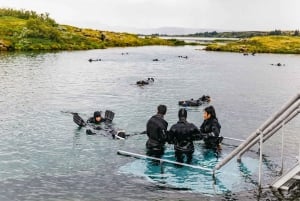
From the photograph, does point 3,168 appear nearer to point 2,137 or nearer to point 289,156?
point 2,137

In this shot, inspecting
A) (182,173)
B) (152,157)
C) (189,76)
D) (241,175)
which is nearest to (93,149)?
(152,157)

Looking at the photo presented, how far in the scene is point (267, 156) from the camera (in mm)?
29781

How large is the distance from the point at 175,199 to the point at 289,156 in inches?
439

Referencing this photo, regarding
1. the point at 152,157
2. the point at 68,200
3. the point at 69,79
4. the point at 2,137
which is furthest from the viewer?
the point at 69,79

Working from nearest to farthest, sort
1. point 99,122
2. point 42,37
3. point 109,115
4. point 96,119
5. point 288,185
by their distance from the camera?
point 288,185
point 96,119
point 99,122
point 109,115
point 42,37

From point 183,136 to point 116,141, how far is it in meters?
8.41

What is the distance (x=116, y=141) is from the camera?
3347 centimetres

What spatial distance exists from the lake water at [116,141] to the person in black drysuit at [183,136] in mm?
641

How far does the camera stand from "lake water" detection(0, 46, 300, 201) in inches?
909

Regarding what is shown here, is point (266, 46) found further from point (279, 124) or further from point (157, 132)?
point (279, 124)

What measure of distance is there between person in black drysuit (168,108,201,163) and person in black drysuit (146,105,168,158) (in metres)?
0.46

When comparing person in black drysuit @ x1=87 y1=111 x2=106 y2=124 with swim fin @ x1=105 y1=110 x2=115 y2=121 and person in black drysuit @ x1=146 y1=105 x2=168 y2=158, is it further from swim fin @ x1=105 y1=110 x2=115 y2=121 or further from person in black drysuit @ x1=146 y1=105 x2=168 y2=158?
person in black drysuit @ x1=146 y1=105 x2=168 y2=158

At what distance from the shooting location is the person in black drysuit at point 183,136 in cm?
2595

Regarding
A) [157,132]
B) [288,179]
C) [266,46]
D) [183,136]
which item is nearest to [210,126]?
[183,136]
